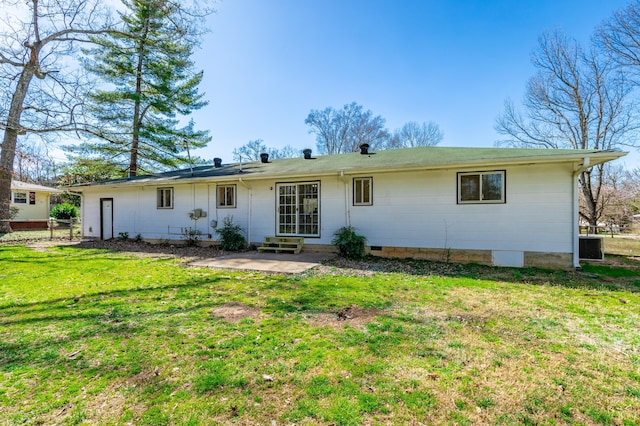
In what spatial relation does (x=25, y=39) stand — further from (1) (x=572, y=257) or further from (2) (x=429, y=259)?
(1) (x=572, y=257)

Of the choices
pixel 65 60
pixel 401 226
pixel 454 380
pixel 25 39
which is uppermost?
pixel 25 39

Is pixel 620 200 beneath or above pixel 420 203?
above

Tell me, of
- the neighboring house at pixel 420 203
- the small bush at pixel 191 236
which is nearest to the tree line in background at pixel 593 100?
the neighboring house at pixel 420 203

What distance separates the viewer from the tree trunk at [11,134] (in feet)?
39.0

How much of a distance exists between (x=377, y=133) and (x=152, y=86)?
19.4 meters

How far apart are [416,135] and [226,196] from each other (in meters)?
24.3

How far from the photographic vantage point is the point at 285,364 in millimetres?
2711

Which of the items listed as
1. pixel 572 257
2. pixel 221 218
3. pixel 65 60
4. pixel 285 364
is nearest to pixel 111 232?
pixel 221 218

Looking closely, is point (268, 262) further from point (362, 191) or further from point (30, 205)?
point (30, 205)

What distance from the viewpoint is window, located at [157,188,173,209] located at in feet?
40.2

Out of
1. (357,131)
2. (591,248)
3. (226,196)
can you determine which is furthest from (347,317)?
(357,131)

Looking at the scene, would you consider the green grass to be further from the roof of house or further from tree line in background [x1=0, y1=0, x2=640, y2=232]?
tree line in background [x1=0, y1=0, x2=640, y2=232]

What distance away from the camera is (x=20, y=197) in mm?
21422

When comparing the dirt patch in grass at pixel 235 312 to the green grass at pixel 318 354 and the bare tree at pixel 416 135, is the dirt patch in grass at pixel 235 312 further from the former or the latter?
the bare tree at pixel 416 135
